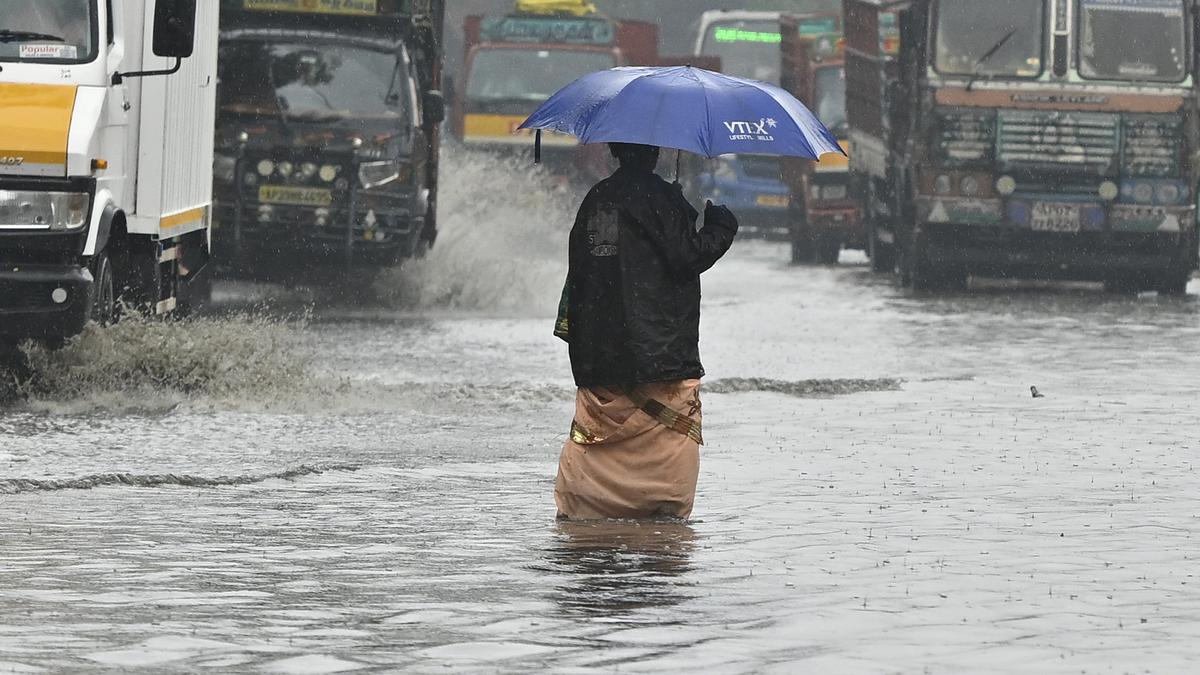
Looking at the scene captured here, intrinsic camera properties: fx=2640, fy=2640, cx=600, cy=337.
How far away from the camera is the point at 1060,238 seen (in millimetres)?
25250

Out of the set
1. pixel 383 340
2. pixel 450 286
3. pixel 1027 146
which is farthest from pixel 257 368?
pixel 1027 146

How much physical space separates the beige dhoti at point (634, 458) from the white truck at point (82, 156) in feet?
14.2

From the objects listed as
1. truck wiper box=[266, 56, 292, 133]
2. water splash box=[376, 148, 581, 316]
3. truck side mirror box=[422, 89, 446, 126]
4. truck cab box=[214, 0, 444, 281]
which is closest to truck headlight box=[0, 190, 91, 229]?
truck cab box=[214, 0, 444, 281]

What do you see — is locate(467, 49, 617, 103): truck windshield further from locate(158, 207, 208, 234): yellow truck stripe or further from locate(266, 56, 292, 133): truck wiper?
locate(158, 207, 208, 234): yellow truck stripe

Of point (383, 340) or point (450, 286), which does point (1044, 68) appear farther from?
point (383, 340)

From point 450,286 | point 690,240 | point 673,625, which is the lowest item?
point 450,286

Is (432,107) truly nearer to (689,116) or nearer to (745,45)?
(689,116)

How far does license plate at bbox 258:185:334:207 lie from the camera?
20469 millimetres

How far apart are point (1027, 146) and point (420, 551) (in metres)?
17.5

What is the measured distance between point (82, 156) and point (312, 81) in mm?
8465

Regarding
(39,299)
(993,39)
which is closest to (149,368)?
(39,299)

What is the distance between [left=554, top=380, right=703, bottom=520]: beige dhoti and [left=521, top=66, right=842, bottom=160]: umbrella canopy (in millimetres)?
841

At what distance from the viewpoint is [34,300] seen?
40.9 ft

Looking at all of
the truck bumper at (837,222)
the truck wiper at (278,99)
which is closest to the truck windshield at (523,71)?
the truck bumper at (837,222)
